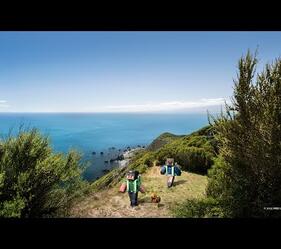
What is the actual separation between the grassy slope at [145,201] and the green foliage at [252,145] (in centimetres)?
163

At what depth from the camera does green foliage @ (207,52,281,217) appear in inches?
300

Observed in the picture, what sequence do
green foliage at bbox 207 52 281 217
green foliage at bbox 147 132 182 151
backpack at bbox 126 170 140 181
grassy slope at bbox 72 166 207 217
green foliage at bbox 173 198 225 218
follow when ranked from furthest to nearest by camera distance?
green foliage at bbox 147 132 182 151 → grassy slope at bbox 72 166 207 217 → backpack at bbox 126 170 140 181 → green foliage at bbox 173 198 225 218 → green foliage at bbox 207 52 281 217

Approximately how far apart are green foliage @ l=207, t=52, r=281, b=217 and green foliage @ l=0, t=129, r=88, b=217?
3.82m

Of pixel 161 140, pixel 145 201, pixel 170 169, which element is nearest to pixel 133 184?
pixel 145 201

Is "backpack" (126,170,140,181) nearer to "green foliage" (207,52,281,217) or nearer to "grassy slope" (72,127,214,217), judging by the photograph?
"grassy slope" (72,127,214,217)

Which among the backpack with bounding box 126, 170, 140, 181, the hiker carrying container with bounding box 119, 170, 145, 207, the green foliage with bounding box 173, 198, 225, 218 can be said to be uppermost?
the backpack with bounding box 126, 170, 140, 181

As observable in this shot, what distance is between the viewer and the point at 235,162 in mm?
8289

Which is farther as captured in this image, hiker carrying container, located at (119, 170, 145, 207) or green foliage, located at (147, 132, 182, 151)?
green foliage, located at (147, 132, 182, 151)

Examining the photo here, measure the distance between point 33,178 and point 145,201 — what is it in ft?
11.7

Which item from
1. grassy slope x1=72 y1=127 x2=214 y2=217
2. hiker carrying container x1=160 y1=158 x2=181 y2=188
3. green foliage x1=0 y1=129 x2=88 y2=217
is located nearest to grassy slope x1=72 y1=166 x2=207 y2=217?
grassy slope x1=72 y1=127 x2=214 y2=217

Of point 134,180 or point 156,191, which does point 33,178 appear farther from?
point 156,191

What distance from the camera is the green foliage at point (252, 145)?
7.61m
